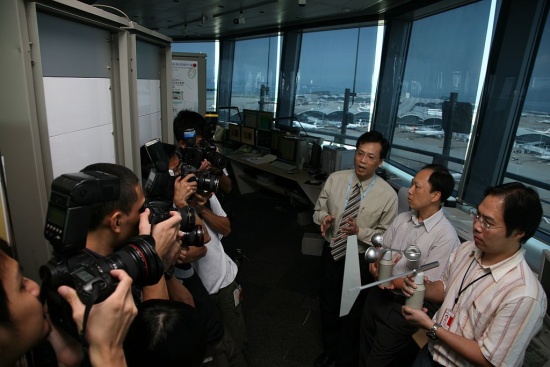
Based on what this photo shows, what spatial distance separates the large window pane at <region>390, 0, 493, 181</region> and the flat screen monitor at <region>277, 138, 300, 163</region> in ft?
4.29

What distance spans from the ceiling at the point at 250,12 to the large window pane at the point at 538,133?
6.89 feet

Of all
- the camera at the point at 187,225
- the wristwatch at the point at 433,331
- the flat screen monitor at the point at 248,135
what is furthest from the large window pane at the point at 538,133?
the flat screen monitor at the point at 248,135

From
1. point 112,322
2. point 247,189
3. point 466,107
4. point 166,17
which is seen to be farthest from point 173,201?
point 166,17

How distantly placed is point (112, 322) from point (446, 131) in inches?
136

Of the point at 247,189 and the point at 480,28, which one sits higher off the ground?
the point at 480,28

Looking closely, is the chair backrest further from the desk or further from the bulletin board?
the bulletin board

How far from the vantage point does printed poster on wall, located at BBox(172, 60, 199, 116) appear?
11.9 ft

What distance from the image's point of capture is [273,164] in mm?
4738

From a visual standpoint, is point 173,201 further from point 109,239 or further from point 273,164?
point 273,164

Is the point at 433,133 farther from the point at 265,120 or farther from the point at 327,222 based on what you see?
the point at 265,120

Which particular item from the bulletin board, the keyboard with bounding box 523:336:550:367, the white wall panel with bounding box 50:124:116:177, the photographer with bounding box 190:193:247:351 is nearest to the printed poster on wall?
the bulletin board

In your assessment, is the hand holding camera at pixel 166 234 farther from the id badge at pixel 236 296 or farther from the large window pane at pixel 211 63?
the large window pane at pixel 211 63

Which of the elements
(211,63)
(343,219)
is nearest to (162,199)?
(343,219)

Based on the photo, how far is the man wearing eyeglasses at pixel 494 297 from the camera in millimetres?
1048
